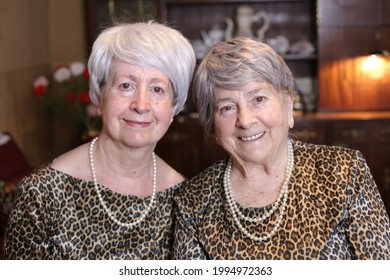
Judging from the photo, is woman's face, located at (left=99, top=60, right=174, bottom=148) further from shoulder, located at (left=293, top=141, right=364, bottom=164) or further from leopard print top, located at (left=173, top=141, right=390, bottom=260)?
shoulder, located at (left=293, top=141, right=364, bottom=164)

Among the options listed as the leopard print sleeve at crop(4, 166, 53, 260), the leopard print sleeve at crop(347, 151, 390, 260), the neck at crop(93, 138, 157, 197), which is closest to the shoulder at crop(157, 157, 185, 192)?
the neck at crop(93, 138, 157, 197)

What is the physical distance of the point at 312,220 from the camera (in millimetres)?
1758

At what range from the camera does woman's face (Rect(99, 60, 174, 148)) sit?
74.0 inches

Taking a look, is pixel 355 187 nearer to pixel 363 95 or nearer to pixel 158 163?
pixel 158 163

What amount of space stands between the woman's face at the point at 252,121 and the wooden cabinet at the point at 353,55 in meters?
3.40

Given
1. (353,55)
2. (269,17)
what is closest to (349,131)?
(353,55)

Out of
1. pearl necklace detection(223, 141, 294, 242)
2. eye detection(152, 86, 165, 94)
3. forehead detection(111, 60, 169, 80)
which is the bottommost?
pearl necklace detection(223, 141, 294, 242)

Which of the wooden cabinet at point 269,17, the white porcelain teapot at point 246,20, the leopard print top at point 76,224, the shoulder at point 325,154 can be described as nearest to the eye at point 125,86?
the leopard print top at point 76,224

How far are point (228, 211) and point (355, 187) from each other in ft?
1.17

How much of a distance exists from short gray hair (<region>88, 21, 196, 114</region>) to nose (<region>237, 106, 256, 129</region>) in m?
0.25

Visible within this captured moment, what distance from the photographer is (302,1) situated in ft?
17.4

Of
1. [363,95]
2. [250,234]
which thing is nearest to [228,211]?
[250,234]

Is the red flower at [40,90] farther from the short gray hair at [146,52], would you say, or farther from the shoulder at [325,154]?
the shoulder at [325,154]

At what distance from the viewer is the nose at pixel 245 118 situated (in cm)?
177
